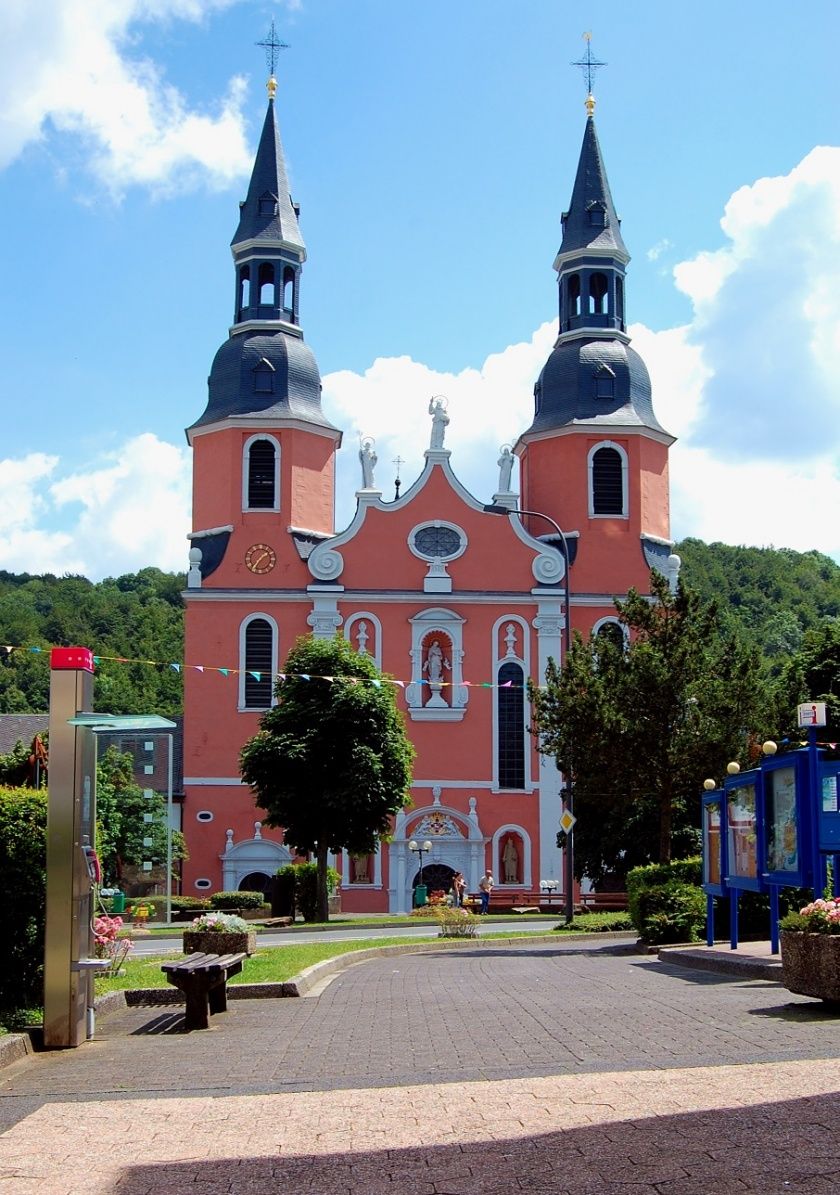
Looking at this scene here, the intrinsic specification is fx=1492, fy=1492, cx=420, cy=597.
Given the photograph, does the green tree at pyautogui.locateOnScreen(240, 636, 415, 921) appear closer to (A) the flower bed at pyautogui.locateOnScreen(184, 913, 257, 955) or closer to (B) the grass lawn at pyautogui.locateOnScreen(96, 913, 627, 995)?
(B) the grass lawn at pyautogui.locateOnScreen(96, 913, 627, 995)

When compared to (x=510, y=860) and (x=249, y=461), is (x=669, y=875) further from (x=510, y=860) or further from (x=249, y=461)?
(x=249, y=461)

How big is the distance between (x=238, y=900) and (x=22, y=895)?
94.3 ft

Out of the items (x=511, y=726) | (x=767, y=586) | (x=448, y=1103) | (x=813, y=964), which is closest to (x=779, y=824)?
(x=813, y=964)

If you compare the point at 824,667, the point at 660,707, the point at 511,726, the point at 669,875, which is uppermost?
the point at 824,667

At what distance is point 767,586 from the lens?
352 ft

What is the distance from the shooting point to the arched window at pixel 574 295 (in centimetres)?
5300

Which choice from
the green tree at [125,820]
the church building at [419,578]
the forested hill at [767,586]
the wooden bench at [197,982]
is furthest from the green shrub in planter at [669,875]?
the forested hill at [767,586]

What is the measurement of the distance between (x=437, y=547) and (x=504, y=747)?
23.1ft

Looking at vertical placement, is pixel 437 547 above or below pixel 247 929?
above

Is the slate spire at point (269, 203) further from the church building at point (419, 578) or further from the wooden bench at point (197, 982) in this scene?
the wooden bench at point (197, 982)

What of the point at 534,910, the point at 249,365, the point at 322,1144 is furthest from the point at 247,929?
the point at 249,365

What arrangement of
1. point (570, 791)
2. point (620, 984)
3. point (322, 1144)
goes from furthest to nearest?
1. point (570, 791)
2. point (620, 984)
3. point (322, 1144)

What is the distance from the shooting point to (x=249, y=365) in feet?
165

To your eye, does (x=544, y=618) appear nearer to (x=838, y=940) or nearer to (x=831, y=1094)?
(x=838, y=940)
